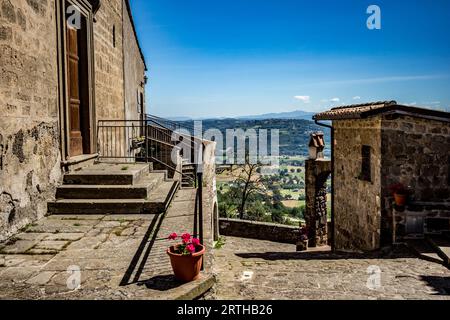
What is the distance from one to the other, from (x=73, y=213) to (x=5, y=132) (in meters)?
2.07

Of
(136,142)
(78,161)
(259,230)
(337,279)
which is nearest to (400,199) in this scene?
(337,279)

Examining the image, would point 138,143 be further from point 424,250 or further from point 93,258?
point 424,250

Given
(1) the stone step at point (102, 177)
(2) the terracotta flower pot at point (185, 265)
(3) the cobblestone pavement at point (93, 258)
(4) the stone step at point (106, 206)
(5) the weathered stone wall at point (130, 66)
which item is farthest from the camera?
(5) the weathered stone wall at point (130, 66)

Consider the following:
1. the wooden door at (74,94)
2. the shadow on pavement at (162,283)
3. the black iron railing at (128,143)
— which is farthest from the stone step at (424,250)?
the wooden door at (74,94)

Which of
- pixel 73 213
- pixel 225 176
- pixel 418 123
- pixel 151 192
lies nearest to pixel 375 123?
pixel 418 123

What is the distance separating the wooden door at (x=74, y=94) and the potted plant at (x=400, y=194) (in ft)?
22.9

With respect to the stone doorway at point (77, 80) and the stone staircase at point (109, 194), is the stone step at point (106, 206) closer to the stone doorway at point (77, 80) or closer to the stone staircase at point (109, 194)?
the stone staircase at point (109, 194)

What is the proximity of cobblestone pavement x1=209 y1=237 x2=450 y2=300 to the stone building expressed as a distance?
10.8 feet

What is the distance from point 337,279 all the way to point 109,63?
8282 millimetres

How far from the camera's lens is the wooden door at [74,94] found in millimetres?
8227

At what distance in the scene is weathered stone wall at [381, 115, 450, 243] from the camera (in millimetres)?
8111

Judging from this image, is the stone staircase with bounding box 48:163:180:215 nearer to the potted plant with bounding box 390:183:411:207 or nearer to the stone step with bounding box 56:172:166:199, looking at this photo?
the stone step with bounding box 56:172:166:199

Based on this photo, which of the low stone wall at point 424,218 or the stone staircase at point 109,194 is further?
the low stone wall at point 424,218
